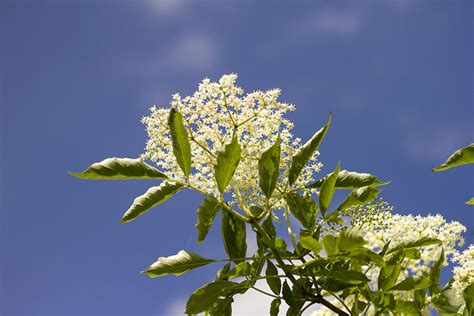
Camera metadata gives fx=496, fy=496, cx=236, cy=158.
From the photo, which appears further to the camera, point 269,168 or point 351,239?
point 269,168

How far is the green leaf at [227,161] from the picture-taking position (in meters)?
2.01

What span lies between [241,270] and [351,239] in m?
0.67

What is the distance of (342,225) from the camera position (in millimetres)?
2510

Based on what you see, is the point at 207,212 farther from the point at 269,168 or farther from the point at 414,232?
the point at 414,232

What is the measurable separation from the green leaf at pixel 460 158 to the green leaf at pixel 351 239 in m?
0.69

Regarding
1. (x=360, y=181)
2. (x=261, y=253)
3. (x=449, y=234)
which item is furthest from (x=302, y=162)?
(x=449, y=234)

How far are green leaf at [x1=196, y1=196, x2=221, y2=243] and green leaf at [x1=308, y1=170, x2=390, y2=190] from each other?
532 millimetres

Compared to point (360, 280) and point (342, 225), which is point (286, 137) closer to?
point (342, 225)

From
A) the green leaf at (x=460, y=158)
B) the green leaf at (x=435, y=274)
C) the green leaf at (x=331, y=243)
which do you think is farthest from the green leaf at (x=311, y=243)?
the green leaf at (x=435, y=274)

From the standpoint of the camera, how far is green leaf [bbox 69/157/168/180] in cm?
208

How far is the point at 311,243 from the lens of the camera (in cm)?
179

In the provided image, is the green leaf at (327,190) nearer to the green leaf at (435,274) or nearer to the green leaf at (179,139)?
the green leaf at (179,139)

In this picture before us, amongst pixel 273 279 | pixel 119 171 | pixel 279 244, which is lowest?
pixel 273 279

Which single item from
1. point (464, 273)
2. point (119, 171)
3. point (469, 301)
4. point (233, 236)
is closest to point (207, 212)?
point (233, 236)
